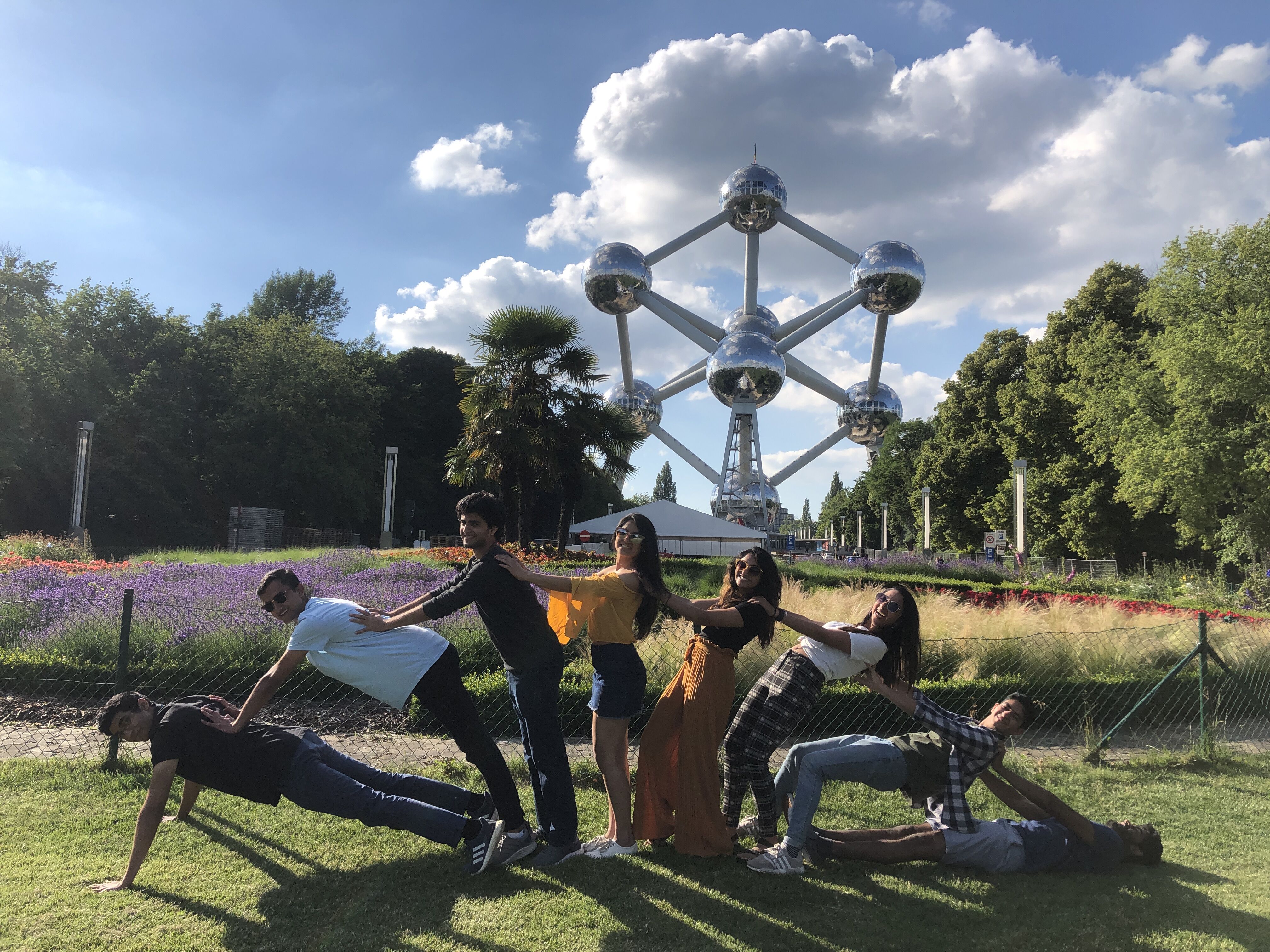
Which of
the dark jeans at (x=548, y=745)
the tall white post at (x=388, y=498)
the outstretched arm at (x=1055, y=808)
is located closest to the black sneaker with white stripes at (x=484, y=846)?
the dark jeans at (x=548, y=745)

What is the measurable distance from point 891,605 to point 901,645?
21 cm

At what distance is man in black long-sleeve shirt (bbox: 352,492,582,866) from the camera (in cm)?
371

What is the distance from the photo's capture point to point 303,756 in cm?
361

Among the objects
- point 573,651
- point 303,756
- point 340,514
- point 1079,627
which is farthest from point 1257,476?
point 340,514

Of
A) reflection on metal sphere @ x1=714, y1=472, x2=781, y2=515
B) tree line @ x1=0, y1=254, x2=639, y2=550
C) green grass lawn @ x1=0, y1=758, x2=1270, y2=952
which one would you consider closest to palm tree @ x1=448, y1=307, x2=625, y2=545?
tree line @ x1=0, y1=254, x2=639, y2=550

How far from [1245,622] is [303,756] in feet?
35.0

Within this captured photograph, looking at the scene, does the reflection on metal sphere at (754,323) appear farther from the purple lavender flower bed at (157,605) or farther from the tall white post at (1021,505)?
the purple lavender flower bed at (157,605)

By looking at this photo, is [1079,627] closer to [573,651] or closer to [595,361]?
[573,651]

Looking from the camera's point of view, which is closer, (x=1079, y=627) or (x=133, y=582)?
(x=1079, y=627)

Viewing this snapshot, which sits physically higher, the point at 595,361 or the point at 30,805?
the point at 595,361

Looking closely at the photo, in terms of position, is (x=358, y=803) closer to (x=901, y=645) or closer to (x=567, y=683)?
(x=901, y=645)

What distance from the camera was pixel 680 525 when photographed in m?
23.5

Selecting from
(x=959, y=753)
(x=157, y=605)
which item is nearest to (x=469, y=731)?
(x=959, y=753)

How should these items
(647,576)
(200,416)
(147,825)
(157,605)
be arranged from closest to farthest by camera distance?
(147,825)
(647,576)
(157,605)
(200,416)
